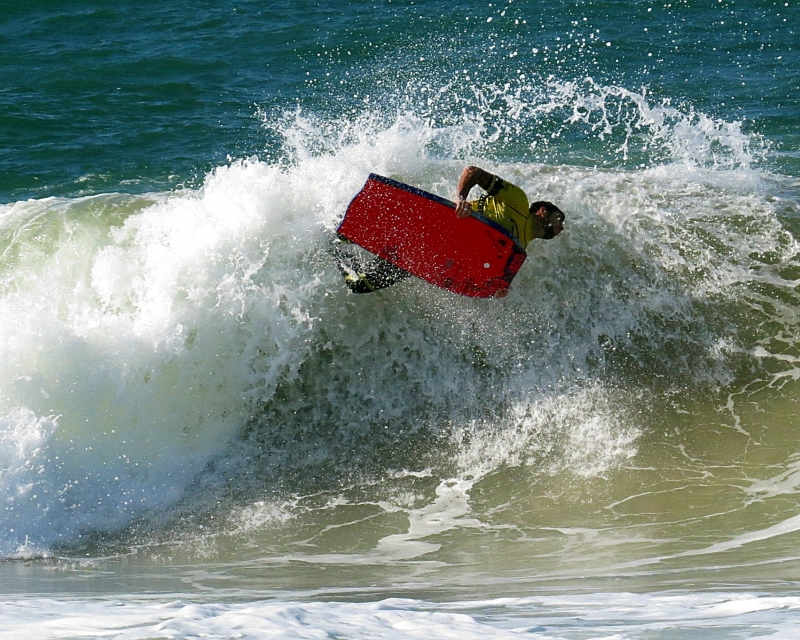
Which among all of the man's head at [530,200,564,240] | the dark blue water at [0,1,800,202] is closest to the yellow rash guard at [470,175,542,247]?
the man's head at [530,200,564,240]

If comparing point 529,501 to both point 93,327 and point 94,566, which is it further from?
point 93,327

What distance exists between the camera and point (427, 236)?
6594 millimetres

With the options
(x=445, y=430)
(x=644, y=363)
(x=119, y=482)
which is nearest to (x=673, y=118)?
(x=644, y=363)

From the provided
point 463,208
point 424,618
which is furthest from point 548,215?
point 424,618

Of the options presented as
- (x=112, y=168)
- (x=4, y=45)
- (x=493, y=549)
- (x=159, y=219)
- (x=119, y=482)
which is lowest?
(x=493, y=549)

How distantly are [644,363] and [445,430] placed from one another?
1.79 meters

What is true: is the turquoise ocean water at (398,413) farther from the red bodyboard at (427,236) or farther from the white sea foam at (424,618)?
the red bodyboard at (427,236)

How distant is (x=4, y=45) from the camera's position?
1370 centimetres

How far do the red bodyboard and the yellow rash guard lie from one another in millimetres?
116

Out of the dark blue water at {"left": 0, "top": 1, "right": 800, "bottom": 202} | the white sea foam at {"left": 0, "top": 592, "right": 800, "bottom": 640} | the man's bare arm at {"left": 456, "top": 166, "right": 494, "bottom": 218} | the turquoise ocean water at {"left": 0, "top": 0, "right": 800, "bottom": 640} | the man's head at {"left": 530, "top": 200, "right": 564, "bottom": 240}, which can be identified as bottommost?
the white sea foam at {"left": 0, "top": 592, "right": 800, "bottom": 640}

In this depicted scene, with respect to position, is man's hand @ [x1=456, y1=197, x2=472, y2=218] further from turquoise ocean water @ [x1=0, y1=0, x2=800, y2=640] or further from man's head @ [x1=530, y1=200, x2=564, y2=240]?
turquoise ocean water @ [x1=0, y1=0, x2=800, y2=640]

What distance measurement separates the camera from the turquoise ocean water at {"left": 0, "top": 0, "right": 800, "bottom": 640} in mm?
4609

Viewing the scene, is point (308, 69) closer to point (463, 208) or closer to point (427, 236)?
point (427, 236)

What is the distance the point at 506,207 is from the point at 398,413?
72.5 inches
